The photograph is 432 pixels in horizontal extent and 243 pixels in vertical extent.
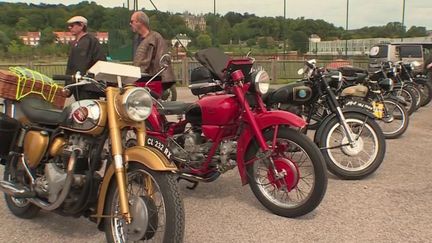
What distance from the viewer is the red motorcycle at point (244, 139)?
4113 mm

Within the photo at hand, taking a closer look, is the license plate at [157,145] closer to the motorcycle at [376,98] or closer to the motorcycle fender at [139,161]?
the motorcycle fender at [139,161]

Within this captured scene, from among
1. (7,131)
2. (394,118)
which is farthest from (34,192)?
(394,118)

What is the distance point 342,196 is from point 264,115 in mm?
1201

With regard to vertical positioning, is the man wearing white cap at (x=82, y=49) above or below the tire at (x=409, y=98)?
above

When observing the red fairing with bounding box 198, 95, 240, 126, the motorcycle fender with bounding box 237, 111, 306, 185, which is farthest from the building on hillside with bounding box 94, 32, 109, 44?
the motorcycle fender with bounding box 237, 111, 306, 185

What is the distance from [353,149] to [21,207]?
3.20 metres

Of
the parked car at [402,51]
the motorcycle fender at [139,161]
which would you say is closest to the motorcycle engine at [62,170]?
the motorcycle fender at [139,161]

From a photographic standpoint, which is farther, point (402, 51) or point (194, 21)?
point (402, 51)

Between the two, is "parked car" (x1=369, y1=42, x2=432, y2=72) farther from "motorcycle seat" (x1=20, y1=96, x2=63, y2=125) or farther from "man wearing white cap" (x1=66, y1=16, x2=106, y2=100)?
"motorcycle seat" (x1=20, y1=96, x2=63, y2=125)

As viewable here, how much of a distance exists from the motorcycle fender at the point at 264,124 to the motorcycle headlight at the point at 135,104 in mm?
1255

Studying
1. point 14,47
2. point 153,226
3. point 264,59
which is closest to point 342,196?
point 153,226

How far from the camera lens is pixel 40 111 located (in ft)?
12.5

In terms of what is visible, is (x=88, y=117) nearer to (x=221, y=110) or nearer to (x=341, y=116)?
(x=221, y=110)

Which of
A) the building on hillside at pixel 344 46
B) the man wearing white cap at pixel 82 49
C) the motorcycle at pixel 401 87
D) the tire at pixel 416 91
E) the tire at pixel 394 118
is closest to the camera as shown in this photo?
the man wearing white cap at pixel 82 49
